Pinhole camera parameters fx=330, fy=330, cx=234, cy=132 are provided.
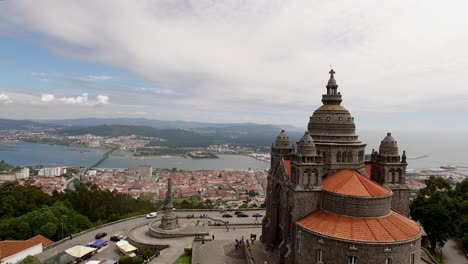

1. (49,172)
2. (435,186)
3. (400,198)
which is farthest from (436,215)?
(49,172)

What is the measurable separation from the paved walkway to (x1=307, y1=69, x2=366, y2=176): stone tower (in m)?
13.9

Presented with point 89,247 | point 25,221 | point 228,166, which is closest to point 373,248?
point 89,247

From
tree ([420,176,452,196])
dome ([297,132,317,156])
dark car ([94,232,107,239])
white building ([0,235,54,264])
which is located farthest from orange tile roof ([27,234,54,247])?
tree ([420,176,452,196])

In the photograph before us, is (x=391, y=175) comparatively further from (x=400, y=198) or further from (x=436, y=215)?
(x=436, y=215)

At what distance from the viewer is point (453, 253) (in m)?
33.2

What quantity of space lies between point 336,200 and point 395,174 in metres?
8.04

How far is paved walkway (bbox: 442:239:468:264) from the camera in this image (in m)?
31.3

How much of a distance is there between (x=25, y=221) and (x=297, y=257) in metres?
29.6

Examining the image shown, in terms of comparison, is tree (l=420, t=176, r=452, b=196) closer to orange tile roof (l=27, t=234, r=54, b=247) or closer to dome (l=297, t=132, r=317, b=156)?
dome (l=297, t=132, r=317, b=156)

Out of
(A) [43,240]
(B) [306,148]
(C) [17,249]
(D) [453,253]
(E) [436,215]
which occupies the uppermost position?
(B) [306,148]

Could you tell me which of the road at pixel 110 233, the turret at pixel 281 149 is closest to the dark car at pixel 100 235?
the road at pixel 110 233

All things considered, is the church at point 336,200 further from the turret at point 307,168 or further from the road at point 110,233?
the road at point 110,233

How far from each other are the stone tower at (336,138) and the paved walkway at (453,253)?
1389 cm

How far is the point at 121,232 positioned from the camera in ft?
121
